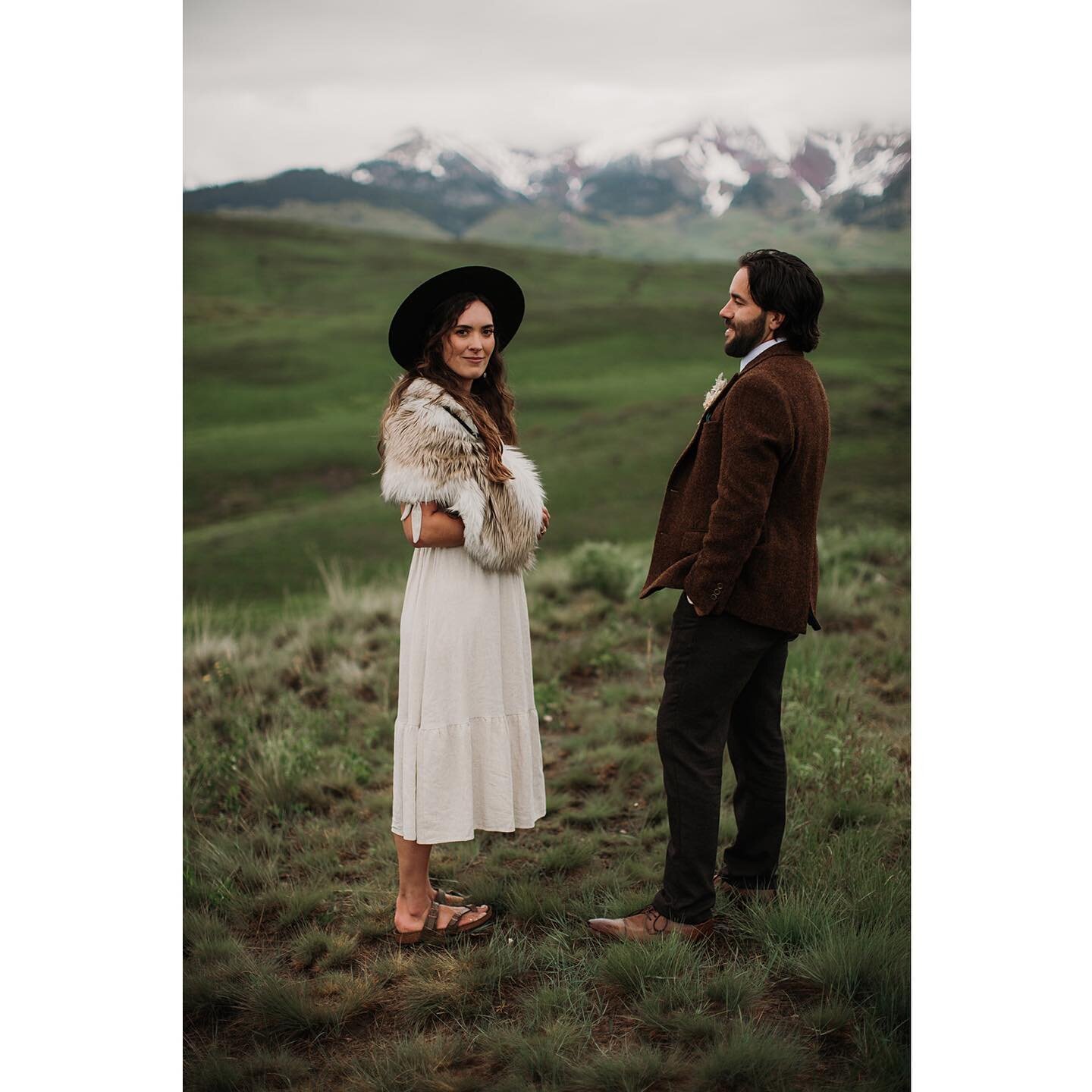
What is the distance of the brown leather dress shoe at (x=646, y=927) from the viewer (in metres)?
2.72

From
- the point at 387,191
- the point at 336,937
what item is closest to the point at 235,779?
the point at 336,937

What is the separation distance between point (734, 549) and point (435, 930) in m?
1.51

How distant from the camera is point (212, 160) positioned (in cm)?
3023

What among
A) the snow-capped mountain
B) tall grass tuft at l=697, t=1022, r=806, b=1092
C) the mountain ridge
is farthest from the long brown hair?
the mountain ridge

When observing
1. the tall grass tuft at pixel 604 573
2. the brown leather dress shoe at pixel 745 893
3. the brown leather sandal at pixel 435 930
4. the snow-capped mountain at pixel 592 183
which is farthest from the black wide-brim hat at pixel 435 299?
the snow-capped mountain at pixel 592 183

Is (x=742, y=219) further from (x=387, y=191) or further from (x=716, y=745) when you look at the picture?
(x=716, y=745)

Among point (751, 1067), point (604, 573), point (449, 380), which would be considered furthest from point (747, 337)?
point (604, 573)

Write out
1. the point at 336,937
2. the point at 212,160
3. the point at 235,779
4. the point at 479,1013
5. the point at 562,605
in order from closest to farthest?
the point at 479,1013 → the point at 336,937 → the point at 235,779 → the point at 562,605 → the point at 212,160

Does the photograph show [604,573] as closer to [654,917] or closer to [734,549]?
[654,917]

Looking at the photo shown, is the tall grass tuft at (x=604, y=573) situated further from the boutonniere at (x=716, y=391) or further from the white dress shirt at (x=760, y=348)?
the white dress shirt at (x=760, y=348)

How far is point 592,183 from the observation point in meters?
41.3

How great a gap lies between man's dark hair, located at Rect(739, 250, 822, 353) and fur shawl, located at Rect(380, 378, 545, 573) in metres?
0.89

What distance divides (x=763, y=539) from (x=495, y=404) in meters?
0.97
